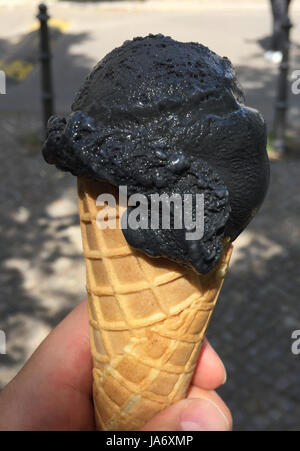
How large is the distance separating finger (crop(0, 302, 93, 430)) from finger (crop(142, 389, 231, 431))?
394 millimetres

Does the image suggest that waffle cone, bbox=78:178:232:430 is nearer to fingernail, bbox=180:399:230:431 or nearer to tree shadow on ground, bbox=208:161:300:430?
fingernail, bbox=180:399:230:431

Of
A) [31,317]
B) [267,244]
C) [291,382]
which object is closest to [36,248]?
[31,317]

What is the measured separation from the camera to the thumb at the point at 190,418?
186cm

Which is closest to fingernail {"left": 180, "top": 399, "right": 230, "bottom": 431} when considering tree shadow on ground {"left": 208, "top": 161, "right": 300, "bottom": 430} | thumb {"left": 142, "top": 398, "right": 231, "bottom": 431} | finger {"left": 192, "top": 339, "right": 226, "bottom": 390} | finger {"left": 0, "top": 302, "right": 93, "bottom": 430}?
thumb {"left": 142, "top": 398, "right": 231, "bottom": 431}

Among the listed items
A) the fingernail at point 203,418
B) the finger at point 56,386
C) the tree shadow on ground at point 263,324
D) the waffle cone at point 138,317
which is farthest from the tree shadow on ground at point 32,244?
the fingernail at point 203,418

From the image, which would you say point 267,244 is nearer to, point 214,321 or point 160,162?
point 214,321

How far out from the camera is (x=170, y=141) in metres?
1.60

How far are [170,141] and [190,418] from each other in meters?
0.97

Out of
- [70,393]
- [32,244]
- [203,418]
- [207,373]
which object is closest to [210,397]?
[207,373]

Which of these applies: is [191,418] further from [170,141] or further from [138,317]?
[170,141]

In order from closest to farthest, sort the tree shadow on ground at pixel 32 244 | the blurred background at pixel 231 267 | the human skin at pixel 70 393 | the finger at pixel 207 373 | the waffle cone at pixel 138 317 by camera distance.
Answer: the waffle cone at pixel 138 317 → the human skin at pixel 70 393 → the finger at pixel 207 373 → the blurred background at pixel 231 267 → the tree shadow on ground at pixel 32 244

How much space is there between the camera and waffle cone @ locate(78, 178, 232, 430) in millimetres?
1763

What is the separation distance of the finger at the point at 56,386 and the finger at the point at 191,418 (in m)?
0.39

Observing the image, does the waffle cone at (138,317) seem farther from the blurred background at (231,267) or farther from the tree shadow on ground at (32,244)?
the tree shadow on ground at (32,244)
